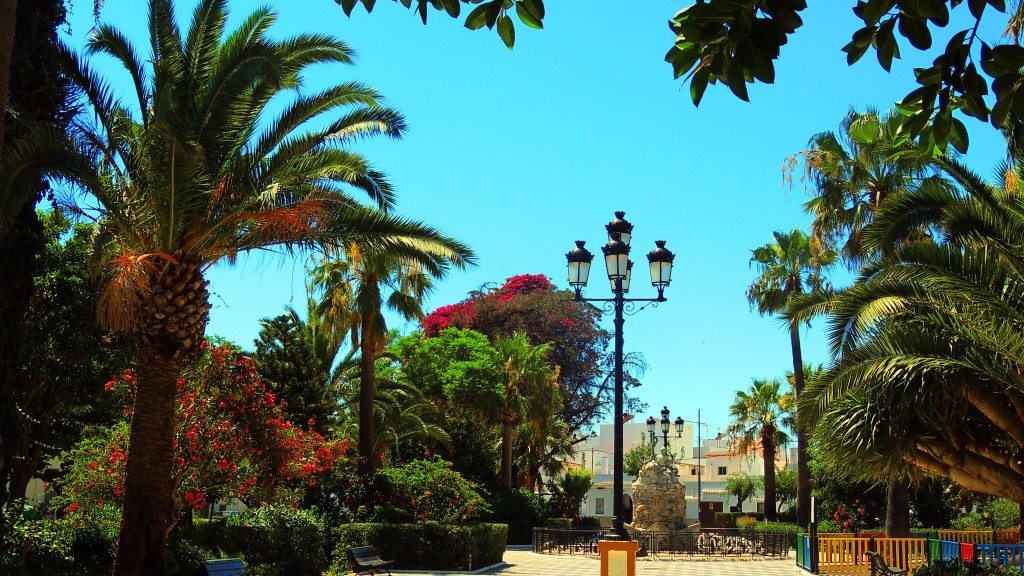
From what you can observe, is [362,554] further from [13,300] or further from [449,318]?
[449,318]

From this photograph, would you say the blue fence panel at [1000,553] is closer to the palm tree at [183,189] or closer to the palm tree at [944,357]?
the palm tree at [944,357]

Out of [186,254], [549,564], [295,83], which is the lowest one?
[549,564]

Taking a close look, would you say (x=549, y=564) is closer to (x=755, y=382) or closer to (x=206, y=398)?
Result: (x=206, y=398)

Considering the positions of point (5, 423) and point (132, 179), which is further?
point (5, 423)

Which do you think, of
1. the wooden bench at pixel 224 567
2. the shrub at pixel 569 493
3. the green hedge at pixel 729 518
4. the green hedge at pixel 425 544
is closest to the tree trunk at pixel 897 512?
the green hedge at pixel 425 544

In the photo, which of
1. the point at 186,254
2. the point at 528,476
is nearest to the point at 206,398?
the point at 186,254

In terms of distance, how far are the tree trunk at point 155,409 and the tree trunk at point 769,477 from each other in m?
32.0

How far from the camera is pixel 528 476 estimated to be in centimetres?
4272

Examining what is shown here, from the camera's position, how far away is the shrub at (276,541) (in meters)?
17.2

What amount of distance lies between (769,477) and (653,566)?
1635cm

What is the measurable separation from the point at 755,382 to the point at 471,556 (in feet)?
84.9

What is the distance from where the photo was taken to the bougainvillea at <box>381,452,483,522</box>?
24547 mm

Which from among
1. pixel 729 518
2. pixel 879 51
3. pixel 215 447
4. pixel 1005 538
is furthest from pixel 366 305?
pixel 729 518

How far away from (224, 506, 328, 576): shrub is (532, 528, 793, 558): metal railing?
1461cm
